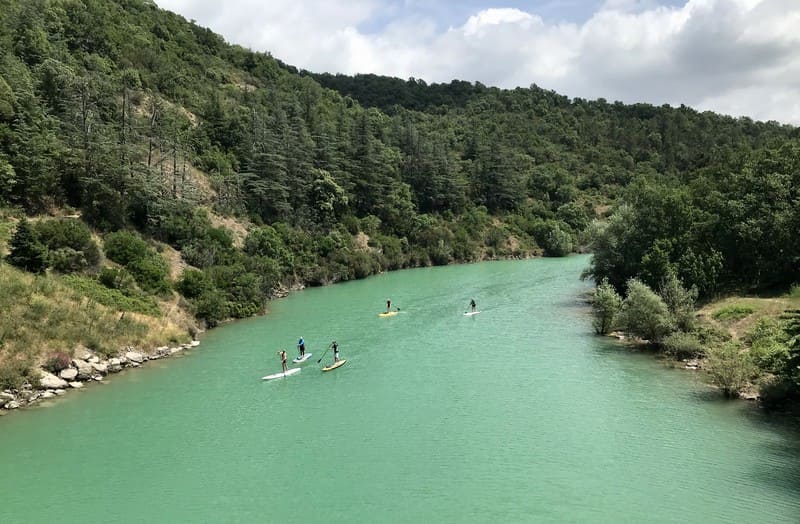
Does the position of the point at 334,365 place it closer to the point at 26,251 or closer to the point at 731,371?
the point at 26,251

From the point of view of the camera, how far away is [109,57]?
8006cm

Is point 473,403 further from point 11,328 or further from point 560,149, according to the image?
point 560,149

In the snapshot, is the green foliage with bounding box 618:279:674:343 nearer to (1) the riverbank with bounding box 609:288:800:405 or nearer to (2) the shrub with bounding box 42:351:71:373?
(1) the riverbank with bounding box 609:288:800:405

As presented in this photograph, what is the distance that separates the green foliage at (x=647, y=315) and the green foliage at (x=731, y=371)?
22.5 ft

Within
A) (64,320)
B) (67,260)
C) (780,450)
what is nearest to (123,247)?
(67,260)

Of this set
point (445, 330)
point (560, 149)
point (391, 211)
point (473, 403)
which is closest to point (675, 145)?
point (560, 149)

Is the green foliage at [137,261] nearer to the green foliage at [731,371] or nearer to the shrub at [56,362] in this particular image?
the shrub at [56,362]

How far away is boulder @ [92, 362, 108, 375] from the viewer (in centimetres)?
3372

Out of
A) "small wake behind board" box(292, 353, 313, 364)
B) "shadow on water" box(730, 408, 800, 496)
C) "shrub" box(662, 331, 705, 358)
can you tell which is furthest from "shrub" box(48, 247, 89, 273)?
"shadow on water" box(730, 408, 800, 496)

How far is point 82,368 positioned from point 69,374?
0.90m

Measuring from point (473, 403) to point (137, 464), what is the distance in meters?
15.9

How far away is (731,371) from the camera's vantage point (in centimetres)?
2911

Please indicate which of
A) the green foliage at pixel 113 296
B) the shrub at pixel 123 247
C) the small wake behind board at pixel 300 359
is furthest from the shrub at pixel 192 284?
the small wake behind board at pixel 300 359

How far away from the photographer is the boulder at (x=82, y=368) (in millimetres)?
32844
